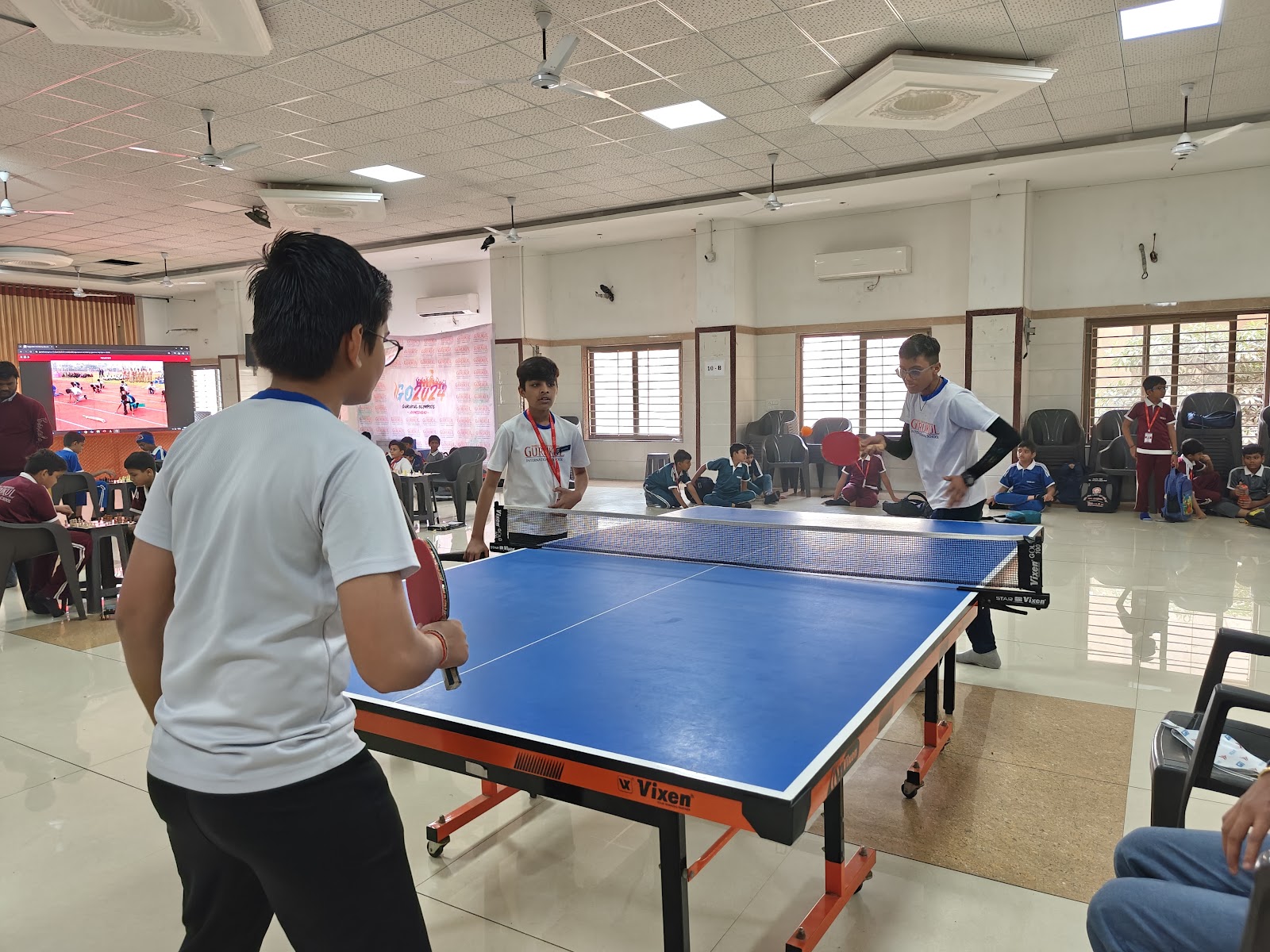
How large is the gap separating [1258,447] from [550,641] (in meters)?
9.64

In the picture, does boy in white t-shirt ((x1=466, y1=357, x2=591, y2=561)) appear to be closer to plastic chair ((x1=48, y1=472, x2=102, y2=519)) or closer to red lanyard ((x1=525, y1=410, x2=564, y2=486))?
red lanyard ((x1=525, y1=410, x2=564, y2=486))

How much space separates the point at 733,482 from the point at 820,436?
10.3 feet

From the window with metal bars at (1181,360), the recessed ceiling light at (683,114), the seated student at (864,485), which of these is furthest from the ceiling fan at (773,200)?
the window with metal bars at (1181,360)

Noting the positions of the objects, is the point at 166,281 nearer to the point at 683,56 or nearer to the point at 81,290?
the point at 81,290

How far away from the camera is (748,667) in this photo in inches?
77.4

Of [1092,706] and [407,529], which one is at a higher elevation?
[407,529]

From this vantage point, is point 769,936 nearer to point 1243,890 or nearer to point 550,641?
→ point 550,641

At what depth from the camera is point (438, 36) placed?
5.54 metres

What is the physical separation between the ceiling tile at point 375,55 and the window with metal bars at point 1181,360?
8.58 meters

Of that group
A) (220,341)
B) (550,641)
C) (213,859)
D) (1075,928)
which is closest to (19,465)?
(550,641)

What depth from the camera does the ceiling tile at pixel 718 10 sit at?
16.9 feet

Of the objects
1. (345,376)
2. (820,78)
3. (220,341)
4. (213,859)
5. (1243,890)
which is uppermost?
(820,78)

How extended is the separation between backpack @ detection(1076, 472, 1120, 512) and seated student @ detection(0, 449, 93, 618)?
992 centimetres

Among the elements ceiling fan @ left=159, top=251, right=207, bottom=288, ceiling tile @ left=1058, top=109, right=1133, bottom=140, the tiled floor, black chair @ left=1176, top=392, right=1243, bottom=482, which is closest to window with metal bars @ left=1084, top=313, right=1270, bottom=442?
black chair @ left=1176, top=392, right=1243, bottom=482
